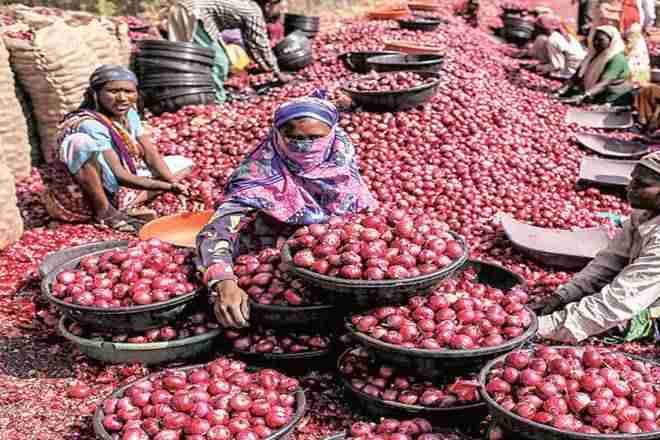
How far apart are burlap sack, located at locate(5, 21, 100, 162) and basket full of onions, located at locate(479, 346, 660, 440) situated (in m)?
5.09

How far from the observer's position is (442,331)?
264 cm

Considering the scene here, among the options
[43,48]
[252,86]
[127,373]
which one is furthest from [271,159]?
[252,86]

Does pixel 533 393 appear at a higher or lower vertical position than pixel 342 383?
higher

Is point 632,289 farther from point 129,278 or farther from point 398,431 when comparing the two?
point 129,278

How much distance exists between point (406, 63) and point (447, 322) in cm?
498

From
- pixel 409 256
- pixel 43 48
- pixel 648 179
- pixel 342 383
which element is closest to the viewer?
pixel 409 256

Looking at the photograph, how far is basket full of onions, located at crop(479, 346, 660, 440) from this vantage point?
2.23 meters

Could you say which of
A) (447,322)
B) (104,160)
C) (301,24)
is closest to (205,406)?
(447,322)

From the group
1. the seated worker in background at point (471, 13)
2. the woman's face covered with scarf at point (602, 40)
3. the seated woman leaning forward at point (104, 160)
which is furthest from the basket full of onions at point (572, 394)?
the seated worker in background at point (471, 13)

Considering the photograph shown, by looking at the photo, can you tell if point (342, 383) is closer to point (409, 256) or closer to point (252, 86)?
point (409, 256)

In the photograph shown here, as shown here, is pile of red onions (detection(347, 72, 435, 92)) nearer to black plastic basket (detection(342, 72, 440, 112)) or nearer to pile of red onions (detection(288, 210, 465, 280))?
black plastic basket (detection(342, 72, 440, 112))

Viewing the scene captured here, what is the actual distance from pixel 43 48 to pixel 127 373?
405cm

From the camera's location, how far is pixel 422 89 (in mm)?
6258

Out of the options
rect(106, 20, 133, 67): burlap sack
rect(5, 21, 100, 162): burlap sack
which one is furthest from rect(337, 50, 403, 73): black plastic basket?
rect(5, 21, 100, 162): burlap sack
